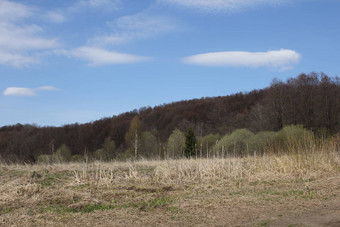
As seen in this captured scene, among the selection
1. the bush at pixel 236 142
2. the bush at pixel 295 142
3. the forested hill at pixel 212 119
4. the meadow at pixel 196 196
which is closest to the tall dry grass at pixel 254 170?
the meadow at pixel 196 196

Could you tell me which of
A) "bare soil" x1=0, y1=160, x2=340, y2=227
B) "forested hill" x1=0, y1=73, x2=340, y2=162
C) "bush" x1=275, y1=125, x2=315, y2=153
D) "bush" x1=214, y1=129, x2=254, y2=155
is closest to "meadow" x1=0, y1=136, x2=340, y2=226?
"bare soil" x1=0, y1=160, x2=340, y2=227

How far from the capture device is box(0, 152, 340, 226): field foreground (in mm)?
5328

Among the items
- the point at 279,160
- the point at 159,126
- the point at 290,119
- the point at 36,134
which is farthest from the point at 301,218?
the point at 36,134

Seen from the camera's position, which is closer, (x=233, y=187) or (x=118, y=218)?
(x=118, y=218)

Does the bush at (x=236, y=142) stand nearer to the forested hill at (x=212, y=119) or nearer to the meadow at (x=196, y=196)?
the forested hill at (x=212, y=119)

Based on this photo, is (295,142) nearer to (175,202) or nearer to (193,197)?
(193,197)

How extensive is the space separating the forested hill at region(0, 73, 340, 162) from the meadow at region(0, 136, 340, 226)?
1568 cm

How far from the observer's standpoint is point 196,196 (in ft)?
23.0

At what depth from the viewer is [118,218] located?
5.49m

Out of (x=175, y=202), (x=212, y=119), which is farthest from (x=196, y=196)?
(x=212, y=119)

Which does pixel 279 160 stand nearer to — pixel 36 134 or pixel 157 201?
Result: pixel 157 201

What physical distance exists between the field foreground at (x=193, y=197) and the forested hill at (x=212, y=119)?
15.8 meters

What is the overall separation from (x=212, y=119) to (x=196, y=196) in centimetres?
6344

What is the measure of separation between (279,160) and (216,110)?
62.9 metres
